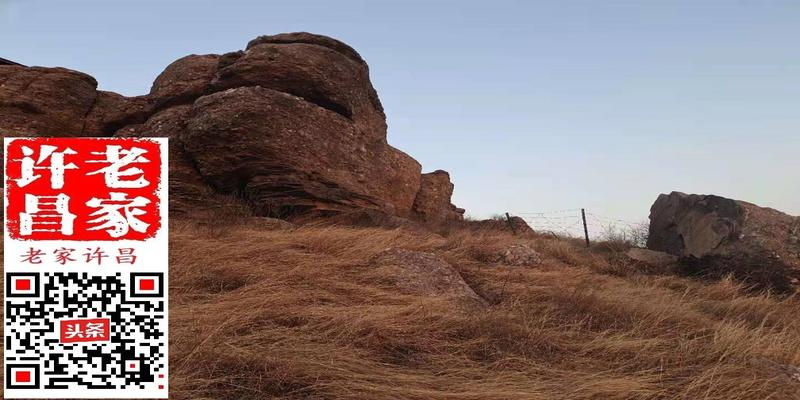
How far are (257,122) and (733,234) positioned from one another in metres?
8.35

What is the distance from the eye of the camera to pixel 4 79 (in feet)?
32.7

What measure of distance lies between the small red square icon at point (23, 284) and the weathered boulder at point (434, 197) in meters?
10.1

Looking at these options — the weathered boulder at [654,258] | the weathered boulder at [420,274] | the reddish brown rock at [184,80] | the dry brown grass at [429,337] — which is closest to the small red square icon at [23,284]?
the dry brown grass at [429,337]

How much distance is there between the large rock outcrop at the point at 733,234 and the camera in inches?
334

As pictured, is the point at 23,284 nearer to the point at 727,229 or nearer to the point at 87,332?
the point at 87,332

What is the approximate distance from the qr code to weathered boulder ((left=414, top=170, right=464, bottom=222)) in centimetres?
998

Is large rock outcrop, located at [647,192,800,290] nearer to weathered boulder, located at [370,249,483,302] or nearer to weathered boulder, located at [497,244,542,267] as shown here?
weathered boulder, located at [497,244,542,267]

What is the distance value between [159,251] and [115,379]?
61 centimetres

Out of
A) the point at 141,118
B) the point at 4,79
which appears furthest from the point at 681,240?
the point at 4,79

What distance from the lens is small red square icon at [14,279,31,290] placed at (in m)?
2.23

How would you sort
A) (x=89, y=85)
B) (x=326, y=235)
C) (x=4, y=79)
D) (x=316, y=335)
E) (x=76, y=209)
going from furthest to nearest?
(x=89, y=85) < (x=4, y=79) < (x=326, y=235) < (x=316, y=335) < (x=76, y=209)

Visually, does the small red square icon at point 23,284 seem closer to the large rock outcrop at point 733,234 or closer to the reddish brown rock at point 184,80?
Answer: the reddish brown rock at point 184,80

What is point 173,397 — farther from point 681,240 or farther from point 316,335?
point 681,240

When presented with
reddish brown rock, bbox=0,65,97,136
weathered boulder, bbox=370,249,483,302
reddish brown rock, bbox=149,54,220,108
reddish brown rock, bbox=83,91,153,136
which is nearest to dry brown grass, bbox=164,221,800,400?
weathered boulder, bbox=370,249,483,302
